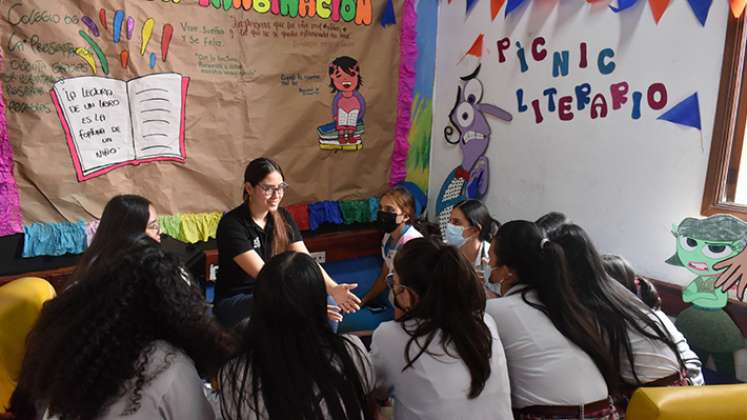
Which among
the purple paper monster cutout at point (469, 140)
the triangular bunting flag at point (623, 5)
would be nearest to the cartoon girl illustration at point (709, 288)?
the triangular bunting flag at point (623, 5)

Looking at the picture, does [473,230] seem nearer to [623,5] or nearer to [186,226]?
[623,5]

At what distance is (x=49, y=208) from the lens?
2396mm

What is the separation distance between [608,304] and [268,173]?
1.33m

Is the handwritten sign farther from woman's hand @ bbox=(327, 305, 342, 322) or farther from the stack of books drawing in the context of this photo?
woman's hand @ bbox=(327, 305, 342, 322)

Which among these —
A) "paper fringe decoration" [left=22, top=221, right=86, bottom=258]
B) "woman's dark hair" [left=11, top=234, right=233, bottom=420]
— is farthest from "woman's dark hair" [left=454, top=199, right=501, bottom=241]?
"paper fringe decoration" [left=22, top=221, right=86, bottom=258]

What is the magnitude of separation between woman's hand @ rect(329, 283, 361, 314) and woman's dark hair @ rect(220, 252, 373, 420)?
71 cm

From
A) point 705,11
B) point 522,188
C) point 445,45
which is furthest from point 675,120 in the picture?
point 445,45

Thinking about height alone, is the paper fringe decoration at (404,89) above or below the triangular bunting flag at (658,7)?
below

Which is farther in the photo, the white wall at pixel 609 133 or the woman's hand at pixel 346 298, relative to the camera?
the white wall at pixel 609 133

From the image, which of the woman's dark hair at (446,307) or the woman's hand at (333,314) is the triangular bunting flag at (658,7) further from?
the woman's hand at (333,314)

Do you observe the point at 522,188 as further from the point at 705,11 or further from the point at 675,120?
the point at 705,11

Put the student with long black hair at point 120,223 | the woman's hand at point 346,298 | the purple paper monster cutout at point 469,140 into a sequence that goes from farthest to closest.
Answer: the purple paper monster cutout at point 469,140 → the woman's hand at point 346,298 → the student with long black hair at point 120,223

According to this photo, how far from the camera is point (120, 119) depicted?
2.48 m

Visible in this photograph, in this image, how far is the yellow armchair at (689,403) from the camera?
140 centimetres
